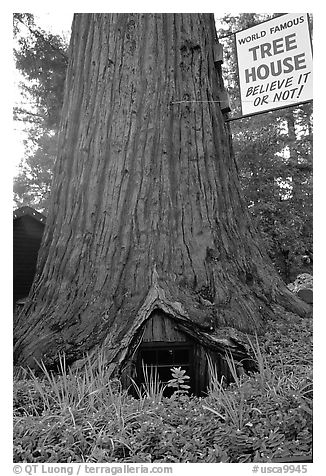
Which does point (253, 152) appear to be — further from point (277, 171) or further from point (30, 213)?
point (30, 213)

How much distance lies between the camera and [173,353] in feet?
8.55

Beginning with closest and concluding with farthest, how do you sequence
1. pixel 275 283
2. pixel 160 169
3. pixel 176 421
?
pixel 176 421
pixel 160 169
pixel 275 283

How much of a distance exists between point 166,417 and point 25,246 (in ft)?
4.52

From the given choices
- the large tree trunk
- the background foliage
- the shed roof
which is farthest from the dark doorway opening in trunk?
the shed roof

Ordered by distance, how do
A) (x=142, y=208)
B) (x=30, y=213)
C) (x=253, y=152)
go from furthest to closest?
Result: (x=253, y=152)
(x=30, y=213)
(x=142, y=208)

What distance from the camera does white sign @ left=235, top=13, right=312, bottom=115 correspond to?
2.79m

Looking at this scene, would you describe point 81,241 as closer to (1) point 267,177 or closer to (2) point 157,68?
(2) point 157,68

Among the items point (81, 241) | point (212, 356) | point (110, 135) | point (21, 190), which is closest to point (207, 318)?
point (212, 356)

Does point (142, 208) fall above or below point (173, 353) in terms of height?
above

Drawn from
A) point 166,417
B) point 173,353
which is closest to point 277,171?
point 173,353

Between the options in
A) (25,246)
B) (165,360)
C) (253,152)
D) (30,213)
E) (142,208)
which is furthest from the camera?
(253,152)

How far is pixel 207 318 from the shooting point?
2.64 meters

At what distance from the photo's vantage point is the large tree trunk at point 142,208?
8.89 feet

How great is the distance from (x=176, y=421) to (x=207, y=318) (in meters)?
0.58
